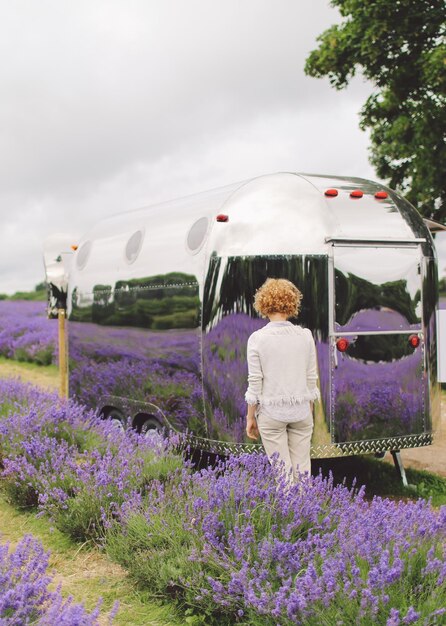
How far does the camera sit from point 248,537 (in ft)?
12.9

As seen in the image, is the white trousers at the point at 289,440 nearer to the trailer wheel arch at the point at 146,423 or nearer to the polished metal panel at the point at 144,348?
the polished metal panel at the point at 144,348

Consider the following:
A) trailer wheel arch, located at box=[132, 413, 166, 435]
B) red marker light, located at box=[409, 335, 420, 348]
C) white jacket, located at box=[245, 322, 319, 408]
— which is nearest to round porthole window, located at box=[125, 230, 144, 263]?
trailer wheel arch, located at box=[132, 413, 166, 435]

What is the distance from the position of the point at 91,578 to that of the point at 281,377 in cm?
187

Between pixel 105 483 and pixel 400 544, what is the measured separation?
2.30 meters

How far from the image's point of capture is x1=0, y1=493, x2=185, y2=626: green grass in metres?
4.11

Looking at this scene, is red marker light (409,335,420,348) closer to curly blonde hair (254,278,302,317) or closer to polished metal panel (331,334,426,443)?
polished metal panel (331,334,426,443)

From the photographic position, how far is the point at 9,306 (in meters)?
32.4

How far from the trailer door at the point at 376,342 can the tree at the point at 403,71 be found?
358 inches

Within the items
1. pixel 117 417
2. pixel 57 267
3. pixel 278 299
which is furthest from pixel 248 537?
pixel 57 267

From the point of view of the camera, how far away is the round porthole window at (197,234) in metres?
6.69

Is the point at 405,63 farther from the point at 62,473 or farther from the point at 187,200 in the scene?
the point at 62,473

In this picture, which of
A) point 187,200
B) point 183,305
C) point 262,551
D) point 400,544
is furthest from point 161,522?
point 187,200

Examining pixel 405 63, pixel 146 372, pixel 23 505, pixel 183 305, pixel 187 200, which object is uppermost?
pixel 405 63

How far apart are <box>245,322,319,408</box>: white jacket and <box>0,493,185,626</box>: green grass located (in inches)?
60.4
